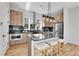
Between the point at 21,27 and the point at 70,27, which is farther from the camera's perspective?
the point at 70,27

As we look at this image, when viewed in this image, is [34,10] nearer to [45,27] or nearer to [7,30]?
[45,27]

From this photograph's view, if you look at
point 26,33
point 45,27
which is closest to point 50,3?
point 45,27

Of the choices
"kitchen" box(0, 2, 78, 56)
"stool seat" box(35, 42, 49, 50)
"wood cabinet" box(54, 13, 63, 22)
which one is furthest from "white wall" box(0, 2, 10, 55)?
"wood cabinet" box(54, 13, 63, 22)

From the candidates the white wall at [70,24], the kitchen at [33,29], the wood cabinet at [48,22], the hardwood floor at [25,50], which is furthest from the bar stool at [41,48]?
the white wall at [70,24]

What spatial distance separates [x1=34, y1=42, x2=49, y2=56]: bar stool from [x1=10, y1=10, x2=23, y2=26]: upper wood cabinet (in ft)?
1.81

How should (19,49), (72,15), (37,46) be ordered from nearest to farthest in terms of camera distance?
(37,46) → (19,49) → (72,15)

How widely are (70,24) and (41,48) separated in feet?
2.75

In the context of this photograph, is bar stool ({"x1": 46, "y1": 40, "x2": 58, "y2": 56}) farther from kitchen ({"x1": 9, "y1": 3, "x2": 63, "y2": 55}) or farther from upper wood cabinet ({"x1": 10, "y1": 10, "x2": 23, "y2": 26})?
upper wood cabinet ({"x1": 10, "y1": 10, "x2": 23, "y2": 26})

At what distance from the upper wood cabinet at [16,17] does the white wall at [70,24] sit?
0.95 m

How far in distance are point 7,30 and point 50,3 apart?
100 cm

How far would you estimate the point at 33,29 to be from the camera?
1849 mm

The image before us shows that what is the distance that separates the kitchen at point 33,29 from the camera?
69.1 inches

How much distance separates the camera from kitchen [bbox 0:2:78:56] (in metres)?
1.75

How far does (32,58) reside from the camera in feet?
4.65
